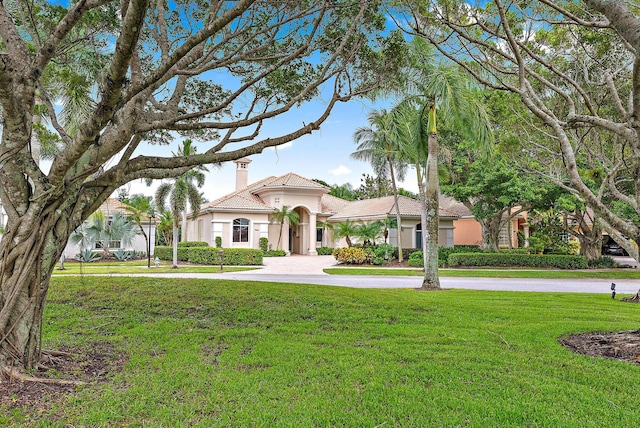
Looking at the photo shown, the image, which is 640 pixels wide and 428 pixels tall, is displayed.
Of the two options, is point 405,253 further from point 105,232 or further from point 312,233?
point 105,232

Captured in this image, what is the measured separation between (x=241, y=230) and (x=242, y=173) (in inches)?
Answer: 365

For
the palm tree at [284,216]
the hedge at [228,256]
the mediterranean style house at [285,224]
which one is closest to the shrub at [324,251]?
the mediterranean style house at [285,224]

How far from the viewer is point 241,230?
30.3 m

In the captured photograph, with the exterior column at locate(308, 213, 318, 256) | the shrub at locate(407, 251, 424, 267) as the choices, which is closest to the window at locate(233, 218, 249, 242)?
the exterior column at locate(308, 213, 318, 256)

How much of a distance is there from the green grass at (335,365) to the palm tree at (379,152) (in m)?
16.2

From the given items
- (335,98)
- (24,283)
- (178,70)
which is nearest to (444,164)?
(335,98)

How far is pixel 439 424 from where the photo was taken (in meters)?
3.37

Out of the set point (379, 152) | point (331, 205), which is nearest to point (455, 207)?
point (331, 205)

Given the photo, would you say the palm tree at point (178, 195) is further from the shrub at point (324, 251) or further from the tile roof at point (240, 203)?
the shrub at point (324, 251)

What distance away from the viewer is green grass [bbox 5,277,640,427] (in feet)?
11.7

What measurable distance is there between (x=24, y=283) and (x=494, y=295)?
1074 cm

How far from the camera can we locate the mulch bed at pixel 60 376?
3.71 m

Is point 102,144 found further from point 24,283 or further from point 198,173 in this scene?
point 198,173

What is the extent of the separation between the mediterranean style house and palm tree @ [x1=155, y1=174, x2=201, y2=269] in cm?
257
